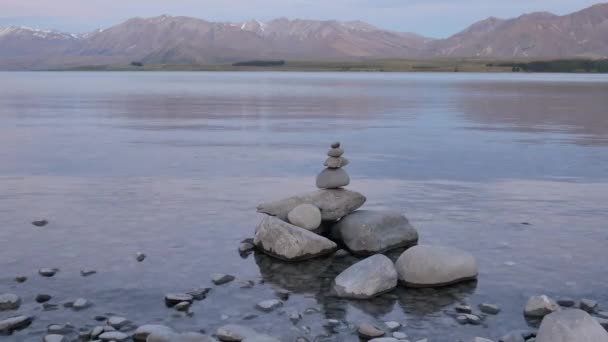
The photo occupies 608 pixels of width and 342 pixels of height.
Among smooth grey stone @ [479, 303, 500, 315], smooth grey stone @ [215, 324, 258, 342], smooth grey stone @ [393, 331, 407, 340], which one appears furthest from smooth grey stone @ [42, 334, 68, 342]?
smooth grey stone @ [479, 303, 500, 315]

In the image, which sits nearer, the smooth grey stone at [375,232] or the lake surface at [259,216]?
Result: the lake surface at [259,216]

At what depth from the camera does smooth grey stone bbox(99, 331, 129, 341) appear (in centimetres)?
1248

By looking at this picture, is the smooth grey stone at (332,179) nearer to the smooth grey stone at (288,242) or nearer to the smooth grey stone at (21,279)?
the smooth grey stone at (288,242)

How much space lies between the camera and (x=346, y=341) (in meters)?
12.7

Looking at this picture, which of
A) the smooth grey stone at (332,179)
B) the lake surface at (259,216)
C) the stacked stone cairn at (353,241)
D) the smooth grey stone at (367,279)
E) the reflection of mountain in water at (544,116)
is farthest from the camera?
the reflection of mountain in water at (544,116)

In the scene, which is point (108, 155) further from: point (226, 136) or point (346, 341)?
point (346, 341)

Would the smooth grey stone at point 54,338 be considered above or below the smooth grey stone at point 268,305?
above

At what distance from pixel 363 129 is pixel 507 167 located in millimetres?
18216

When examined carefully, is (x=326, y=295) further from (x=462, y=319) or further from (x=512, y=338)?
(x=512, y=338)

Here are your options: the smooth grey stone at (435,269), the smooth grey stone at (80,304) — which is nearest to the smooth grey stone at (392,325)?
the smooth grey stone at (435,269)

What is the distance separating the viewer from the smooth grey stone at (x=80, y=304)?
46.1 feet

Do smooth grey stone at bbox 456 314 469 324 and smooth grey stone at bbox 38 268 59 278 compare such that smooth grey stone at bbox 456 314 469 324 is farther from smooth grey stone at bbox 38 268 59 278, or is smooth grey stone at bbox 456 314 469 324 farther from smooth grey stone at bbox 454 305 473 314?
smooth grey stone at bbox 38 268 59 278

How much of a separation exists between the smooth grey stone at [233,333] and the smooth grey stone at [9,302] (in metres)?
4.17

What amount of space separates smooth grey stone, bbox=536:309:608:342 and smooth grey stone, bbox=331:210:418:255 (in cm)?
673
